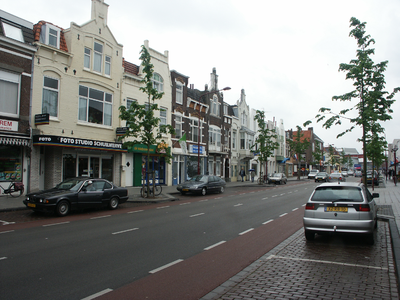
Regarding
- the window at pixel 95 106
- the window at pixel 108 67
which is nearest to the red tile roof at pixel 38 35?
the window at pixel 95 106

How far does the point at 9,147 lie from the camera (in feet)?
54.1

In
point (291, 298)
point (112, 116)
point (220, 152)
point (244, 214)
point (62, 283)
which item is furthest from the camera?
point (220, 152)

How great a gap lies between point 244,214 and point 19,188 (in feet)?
38.4

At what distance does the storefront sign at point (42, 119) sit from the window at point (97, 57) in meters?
6.05

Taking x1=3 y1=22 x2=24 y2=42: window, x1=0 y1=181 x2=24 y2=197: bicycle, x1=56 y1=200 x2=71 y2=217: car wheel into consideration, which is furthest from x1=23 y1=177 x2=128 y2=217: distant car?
x1=3 y1=22 x2=24 y2=42: window

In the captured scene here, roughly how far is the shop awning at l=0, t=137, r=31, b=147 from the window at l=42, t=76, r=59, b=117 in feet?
8.12

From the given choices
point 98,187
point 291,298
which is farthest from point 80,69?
point 291,298

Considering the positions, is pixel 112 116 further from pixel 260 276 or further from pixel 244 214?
pixel 260 276

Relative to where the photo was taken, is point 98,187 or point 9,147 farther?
point 9,147

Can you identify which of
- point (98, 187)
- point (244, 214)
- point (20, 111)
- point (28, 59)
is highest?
point (28, 59)

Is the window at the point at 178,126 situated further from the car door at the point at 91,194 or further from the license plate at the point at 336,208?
the license plate at the point at 336,208

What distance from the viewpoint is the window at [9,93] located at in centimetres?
1619

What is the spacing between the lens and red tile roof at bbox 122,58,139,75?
24594mm

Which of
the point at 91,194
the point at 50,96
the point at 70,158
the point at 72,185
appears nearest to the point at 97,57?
the point at 50,96
